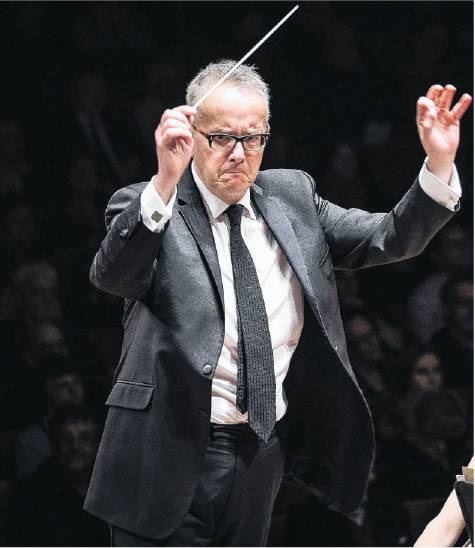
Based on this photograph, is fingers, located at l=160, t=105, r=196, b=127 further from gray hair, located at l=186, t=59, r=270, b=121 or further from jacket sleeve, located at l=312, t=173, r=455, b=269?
jacket sleeve, located at l=312, t=173, r=455, b=269

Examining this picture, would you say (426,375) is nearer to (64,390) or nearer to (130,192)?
(64,390)

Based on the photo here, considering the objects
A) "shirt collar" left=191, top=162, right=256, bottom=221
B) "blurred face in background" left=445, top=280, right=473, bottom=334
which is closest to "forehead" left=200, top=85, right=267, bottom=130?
"shirt collar" left=191, top=162, right=256, bottom=221

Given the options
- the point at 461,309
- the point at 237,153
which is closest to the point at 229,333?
the point at 237,153

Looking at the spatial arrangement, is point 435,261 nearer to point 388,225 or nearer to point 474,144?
point 474,144

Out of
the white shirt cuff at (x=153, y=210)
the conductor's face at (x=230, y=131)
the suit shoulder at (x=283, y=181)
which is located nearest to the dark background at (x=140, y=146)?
the suit shoulder at (x=283, y=181)

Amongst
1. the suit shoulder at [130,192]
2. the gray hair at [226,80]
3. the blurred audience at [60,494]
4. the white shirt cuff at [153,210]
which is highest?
the gray hair at [226,80]

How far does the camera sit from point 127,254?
1.50 m

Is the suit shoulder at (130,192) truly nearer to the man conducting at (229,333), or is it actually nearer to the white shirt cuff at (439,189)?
the man conducting at (229,333)

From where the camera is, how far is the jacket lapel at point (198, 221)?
1.64 meters

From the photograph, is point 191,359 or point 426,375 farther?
point 426,375

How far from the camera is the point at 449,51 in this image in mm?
3123

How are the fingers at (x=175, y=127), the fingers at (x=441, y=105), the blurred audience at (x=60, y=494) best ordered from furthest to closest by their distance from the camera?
the blurred audience at (x=60, y=494) < the fingers at (x=441, y=105) < the fingers at (x=175, y=127)

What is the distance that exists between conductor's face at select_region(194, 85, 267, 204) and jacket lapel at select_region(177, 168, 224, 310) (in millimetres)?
38

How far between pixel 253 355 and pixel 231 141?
1.10 ft
